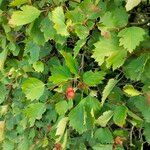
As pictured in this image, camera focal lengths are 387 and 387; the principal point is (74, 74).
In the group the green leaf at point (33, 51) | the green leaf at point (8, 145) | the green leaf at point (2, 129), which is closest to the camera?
the green leaf at point (33, 51)

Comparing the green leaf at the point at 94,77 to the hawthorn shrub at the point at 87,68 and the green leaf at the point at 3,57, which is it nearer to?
the hawthorn shrub at the point at 87,68

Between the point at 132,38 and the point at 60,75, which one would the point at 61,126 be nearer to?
the point at 60,75

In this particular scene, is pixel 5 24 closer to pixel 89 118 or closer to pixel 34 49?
pixel 34 49

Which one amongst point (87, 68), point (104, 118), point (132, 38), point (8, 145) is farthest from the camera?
point (8, 145)

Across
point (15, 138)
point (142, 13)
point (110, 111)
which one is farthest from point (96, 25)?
point (15, 138)

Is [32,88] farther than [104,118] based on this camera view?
Yes

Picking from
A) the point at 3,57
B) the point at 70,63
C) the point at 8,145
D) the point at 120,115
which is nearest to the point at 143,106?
the point at 120,115

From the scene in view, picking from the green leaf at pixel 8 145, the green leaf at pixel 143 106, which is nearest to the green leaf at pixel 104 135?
the green leaf at pixel 143 106
